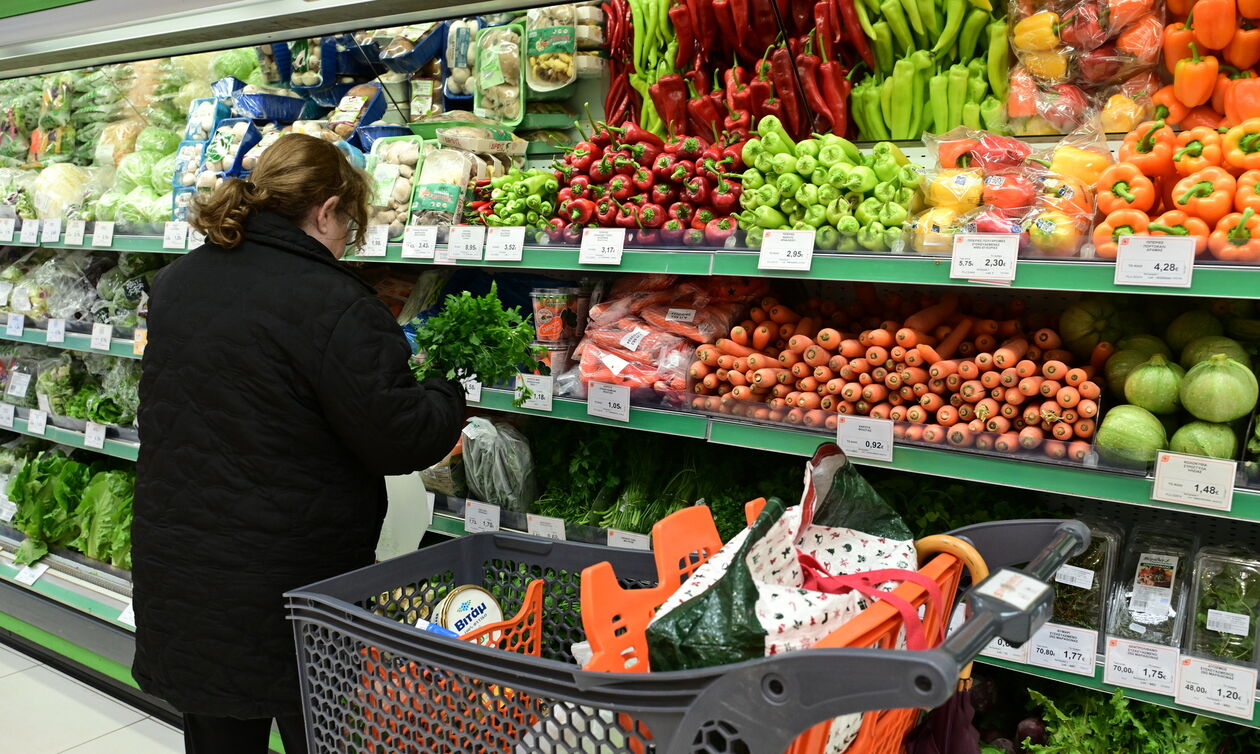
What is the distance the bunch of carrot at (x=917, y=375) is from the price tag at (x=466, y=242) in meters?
0.69

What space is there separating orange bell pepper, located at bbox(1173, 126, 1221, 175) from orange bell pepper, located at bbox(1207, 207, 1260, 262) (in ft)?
0.63

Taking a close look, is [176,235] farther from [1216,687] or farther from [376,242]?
[1216,687]

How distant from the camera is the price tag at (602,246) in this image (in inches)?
91.7

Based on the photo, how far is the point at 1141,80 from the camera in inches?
88.5

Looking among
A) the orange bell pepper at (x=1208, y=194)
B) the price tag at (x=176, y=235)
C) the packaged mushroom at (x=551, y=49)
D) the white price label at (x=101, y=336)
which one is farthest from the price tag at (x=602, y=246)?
the white price label at (x=101, y=336)

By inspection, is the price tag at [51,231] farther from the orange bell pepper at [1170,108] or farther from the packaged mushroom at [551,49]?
the orange bell pepper at [1170,108]

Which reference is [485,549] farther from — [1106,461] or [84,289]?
[84,289]

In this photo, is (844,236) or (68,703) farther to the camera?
(68,703)

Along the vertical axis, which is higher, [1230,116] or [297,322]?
[1230,116]

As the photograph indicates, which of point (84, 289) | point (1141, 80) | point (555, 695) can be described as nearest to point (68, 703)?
point (84, 289)

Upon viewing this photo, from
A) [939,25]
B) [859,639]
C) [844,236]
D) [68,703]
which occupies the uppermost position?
[939,25]

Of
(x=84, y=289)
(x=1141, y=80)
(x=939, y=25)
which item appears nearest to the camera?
(x=1141, y=80)

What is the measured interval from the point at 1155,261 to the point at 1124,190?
0.96 ft

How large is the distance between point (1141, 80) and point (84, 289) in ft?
13.6
